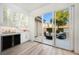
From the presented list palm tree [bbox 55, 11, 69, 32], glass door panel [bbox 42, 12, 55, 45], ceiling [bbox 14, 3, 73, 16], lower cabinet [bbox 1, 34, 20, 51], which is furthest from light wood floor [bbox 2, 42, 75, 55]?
ceiling [bbox 14, 3, 73, 16]

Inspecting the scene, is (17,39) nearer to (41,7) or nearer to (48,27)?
(48,27)

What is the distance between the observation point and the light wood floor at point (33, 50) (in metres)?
2.36

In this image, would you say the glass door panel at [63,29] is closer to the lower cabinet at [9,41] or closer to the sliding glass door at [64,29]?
the sliding glass door at [64,29]

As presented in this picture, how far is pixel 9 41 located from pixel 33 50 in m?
0.55

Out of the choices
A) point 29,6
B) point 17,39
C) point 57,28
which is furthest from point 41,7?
point 17,39

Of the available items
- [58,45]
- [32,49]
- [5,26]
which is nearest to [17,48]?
[32,49]

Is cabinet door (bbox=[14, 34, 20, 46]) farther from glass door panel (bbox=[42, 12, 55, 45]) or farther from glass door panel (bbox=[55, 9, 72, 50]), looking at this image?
glass door panel (bbox=[55, 9, 72, 50])

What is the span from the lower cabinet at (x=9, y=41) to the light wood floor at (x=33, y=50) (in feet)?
0.27

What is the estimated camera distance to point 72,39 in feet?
8.25

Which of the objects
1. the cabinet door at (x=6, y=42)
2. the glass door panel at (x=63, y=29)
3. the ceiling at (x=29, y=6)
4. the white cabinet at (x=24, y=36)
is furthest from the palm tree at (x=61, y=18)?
the cabinet door at (x=6, y=42)

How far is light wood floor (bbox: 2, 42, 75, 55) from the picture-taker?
2.36 meters
